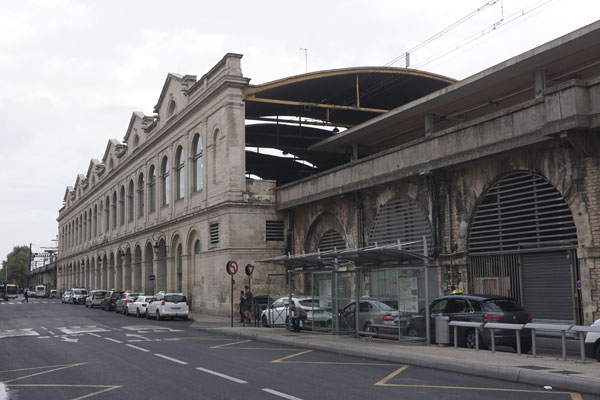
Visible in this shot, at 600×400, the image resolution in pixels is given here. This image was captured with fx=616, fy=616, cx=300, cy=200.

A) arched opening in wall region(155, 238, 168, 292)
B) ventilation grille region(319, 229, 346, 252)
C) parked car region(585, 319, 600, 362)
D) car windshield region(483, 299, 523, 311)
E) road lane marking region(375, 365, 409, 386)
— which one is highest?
ventilation grille region(319, 229, 346, 252)

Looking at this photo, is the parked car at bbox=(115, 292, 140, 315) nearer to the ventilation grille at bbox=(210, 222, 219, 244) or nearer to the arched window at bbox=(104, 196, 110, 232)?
the ventilation grille at bbox=(210, 222, 219, 244)

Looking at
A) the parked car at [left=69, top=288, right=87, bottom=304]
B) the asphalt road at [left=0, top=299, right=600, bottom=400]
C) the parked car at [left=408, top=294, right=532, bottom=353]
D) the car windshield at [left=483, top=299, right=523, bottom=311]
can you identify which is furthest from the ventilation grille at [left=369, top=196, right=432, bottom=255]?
the parked car at [left=69, top=288, right=87, bottom=304]

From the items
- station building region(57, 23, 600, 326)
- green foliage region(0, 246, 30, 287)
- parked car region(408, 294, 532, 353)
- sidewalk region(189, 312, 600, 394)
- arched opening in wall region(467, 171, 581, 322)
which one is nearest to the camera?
sidewalk region(189, 312, 600, 394)

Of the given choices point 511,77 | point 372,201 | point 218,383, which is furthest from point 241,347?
point 511,77

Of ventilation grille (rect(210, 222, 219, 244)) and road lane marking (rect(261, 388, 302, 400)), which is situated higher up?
ventilation grille (rect(210, 222, 219, 244))

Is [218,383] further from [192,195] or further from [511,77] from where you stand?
[192,195]

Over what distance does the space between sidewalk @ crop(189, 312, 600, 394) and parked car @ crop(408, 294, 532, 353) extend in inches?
24.3

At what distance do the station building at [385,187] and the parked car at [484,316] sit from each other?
686mm

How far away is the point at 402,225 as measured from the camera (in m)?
25.2

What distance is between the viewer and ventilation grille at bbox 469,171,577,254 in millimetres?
18188

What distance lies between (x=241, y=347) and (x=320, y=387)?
8024mm

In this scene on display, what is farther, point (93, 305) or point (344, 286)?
point (93, 305)

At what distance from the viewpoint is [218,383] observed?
11383 millimetres

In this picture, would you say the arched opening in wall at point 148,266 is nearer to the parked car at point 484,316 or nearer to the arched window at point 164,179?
the arched window at point 164,179
